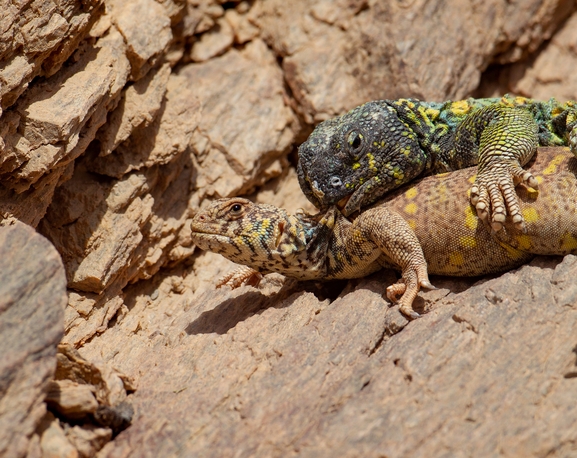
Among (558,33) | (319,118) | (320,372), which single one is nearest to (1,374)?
(320,372)

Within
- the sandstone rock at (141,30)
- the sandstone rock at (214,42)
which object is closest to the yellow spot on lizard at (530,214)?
the sandstone rock at (141,30)

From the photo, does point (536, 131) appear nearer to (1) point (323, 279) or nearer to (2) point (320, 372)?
(1) point (323, 279)

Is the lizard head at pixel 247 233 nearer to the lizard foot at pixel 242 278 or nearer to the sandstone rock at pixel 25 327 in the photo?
the lizard foot at pixel 242 278

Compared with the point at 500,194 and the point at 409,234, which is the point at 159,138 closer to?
the point at 409,234

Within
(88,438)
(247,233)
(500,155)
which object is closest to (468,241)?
(500,155)

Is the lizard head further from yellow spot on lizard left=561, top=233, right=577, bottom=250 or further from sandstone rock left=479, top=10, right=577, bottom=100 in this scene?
sandstone rock left=479, top=10, right=577, bottom=100

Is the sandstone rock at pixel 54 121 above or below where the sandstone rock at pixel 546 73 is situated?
above
